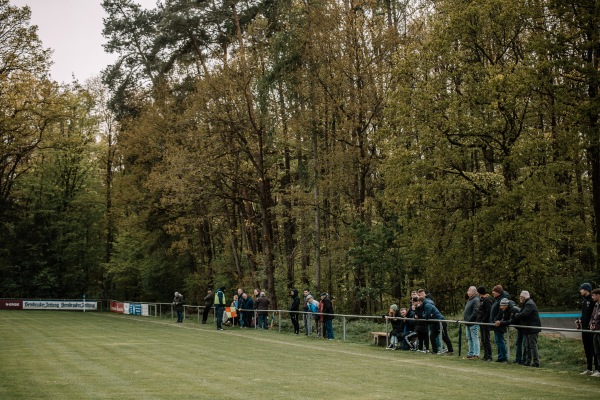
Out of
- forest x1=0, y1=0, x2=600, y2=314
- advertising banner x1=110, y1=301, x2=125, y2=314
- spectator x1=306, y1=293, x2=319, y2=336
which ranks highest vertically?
forest x1=0, y1=0, x2=600, y2=314

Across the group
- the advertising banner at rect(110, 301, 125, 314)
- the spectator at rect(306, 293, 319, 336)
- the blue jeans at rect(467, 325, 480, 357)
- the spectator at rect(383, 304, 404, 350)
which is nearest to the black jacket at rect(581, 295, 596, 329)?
the blue jeans at rect(467, 325, 480, 357)

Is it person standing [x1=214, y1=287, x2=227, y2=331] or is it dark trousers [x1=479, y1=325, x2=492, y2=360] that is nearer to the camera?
dark trousers [x1=479, y1=325, x2=492, y2=360]

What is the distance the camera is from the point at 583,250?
101ft

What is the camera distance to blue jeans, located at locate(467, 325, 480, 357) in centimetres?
1748

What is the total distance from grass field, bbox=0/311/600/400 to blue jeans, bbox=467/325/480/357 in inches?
18.2

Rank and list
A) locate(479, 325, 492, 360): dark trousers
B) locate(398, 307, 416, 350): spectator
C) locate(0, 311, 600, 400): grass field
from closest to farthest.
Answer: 1. locate(0, 311, 600, 400): grass field
2. locate(479, 325, 492, 360): dark trousers
3. locate(398, 307, 416, 350): spectator

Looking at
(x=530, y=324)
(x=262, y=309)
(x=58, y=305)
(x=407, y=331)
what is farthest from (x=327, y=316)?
(x=58, y=305)

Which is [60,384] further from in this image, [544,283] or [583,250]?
[583,250]

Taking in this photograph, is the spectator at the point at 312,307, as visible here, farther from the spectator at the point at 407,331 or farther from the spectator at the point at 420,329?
the spectator at the point at 420,329

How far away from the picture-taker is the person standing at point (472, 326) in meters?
17.5

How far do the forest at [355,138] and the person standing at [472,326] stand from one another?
7218 millimetres

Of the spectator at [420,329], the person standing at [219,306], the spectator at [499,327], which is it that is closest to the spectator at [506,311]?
the spectator at [499,327]

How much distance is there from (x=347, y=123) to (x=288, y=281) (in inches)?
508

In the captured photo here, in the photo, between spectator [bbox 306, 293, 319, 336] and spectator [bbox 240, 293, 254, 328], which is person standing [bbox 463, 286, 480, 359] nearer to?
spectator [bbox 306, 293, 319, 336]
